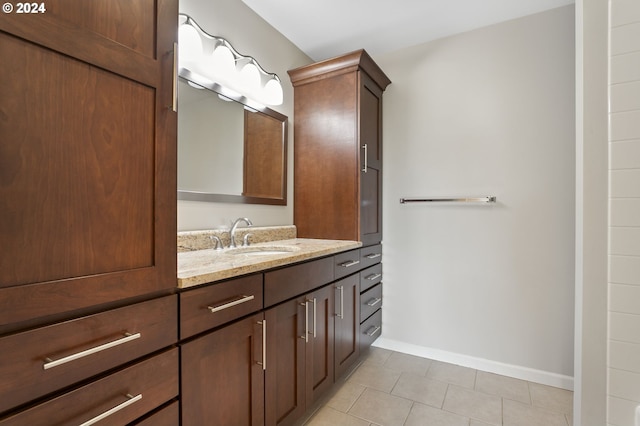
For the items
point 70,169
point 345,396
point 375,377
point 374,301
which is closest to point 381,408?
point 345,396

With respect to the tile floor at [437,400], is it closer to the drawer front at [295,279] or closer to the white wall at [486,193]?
the white wall at [486,193]

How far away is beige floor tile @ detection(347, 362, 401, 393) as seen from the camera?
76.5 inches

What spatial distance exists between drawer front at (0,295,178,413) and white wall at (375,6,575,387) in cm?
198

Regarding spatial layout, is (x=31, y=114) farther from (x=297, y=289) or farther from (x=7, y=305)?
(x=297, y=289)

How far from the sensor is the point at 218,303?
1.03 metres

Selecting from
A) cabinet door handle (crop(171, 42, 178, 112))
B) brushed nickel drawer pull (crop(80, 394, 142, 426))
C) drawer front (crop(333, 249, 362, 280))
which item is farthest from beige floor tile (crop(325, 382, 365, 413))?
cabinet door handle (crop(171, 42, 178, 112))

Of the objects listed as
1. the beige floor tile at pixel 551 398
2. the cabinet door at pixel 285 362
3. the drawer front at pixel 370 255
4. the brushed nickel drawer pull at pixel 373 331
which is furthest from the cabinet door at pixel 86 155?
the beige floor tile at pixel 551 398

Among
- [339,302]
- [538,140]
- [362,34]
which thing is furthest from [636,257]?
[362,34]

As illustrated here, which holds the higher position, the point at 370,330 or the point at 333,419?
the point at 370,330

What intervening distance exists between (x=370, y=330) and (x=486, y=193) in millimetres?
1345

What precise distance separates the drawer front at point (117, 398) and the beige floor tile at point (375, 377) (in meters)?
1.44

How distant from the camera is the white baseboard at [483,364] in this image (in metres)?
1.96

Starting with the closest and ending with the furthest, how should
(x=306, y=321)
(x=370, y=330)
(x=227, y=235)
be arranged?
(x=306, y=321), (x=227, y=235), (x=370, y=330)

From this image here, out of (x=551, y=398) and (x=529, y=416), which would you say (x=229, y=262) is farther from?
(x=551, y=398)
